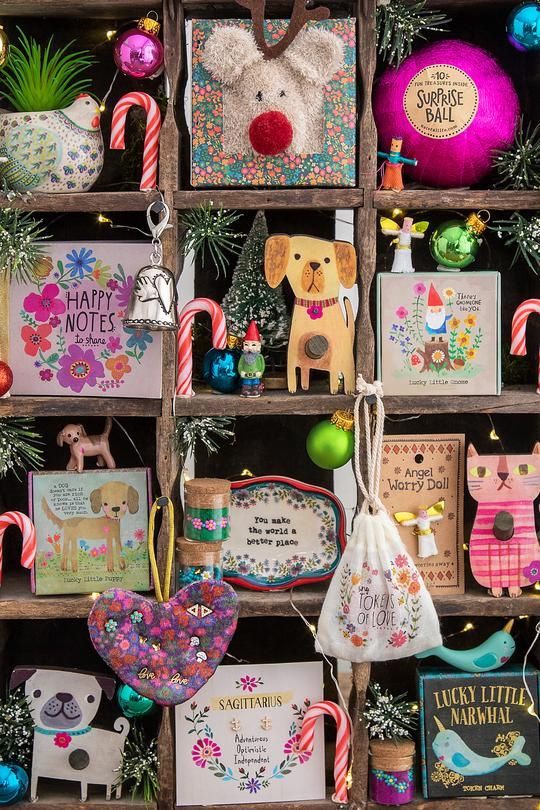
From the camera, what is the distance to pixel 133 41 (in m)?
2.27

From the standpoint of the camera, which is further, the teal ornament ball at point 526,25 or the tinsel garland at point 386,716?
the tinsel garland at point 386,716

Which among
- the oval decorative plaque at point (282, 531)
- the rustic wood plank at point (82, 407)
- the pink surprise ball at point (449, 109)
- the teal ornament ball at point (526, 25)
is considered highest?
the teal ornament ball at point (526, 25)

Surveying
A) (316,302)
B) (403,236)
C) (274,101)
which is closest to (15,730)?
(316,302)

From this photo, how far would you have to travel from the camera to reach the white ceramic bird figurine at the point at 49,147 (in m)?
2.29

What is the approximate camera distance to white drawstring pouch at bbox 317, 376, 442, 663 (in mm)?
2270

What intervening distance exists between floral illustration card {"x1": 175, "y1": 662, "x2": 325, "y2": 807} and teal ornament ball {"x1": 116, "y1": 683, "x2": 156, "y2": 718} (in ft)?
0.31

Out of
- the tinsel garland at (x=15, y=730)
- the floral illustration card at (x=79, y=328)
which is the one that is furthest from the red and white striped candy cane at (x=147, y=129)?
the tinsel garland at (x=15, y=730)

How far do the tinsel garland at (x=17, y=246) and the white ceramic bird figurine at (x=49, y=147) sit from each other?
0.27 feet

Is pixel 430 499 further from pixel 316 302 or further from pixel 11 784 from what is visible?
pixel 11 784

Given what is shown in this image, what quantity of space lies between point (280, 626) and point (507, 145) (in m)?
1.48

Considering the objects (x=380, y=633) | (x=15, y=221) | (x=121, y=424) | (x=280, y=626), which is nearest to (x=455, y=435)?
(x=380, y=633)

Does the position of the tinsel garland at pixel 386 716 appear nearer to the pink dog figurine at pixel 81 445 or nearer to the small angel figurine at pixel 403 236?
the pink dog figurine at pixel 81 445

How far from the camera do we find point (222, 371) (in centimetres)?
237

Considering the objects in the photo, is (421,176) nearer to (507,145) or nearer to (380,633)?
(507,145)
